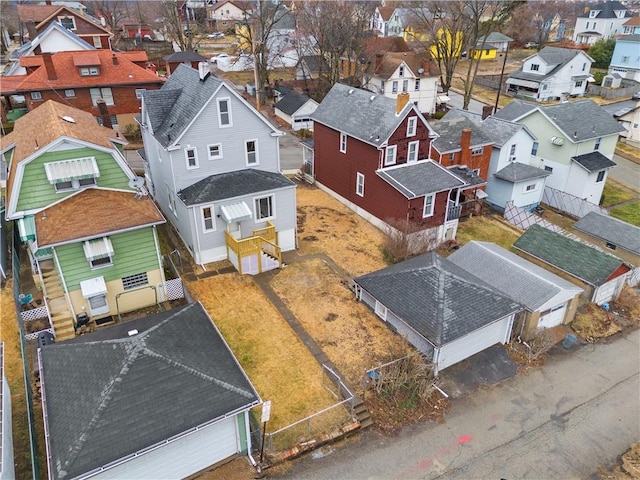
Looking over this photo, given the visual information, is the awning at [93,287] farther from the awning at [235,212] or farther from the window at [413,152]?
the window at [413,152]

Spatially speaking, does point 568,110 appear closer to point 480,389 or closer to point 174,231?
point 480,389

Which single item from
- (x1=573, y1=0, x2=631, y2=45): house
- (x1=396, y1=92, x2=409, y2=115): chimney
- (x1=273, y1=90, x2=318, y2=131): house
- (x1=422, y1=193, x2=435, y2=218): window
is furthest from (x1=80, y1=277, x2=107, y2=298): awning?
(x1=573, y1=0, x2=631, y2=45): house

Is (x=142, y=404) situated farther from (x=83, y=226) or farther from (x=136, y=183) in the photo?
(x=136, y=183)

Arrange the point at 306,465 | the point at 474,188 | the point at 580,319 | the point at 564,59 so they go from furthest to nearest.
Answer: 1. the point at 564,59
2. the point at 474,188
3. the point at 580,319
4. the point at 306,465

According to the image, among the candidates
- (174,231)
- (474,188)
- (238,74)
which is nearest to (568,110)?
(474,188)

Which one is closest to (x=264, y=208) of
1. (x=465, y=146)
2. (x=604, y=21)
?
(x=465, y=146)

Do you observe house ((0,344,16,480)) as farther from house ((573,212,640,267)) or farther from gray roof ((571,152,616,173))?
gray roof ((571,152,616,173))
